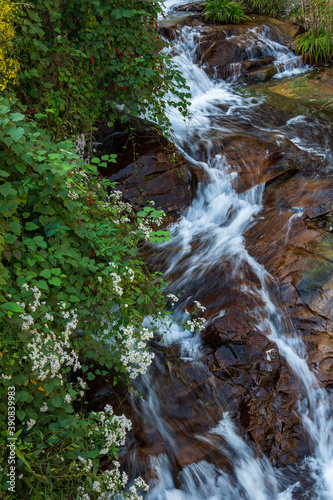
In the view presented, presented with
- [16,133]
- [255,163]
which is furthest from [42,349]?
[255,163]

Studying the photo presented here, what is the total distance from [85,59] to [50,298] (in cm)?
269

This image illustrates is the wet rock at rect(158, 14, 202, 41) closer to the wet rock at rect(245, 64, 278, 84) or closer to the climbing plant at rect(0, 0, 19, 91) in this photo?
the wet rock at rect(245, 64, 278, 84)

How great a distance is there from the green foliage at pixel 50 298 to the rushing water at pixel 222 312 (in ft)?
3.09

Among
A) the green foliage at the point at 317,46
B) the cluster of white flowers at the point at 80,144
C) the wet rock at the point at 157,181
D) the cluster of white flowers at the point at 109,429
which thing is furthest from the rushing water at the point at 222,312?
the green foliage at the point at 317,46

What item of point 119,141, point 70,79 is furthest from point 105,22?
point 119,141

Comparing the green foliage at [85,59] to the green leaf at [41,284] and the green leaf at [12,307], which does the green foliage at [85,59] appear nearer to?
the green leaf at [41,284]

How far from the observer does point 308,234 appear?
182 inches

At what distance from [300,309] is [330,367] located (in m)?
0.58

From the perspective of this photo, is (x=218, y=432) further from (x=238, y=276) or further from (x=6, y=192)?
(x=6, y=192)

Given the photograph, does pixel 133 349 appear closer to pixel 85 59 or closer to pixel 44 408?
pixel 44 408

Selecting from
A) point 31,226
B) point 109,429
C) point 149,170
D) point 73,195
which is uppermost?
point 149,170

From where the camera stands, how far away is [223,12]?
9711mm

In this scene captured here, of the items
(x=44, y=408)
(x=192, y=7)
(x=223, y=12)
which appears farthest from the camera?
(x=192, y=7)

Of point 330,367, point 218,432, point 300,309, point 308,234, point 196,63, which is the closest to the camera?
point 218,432
